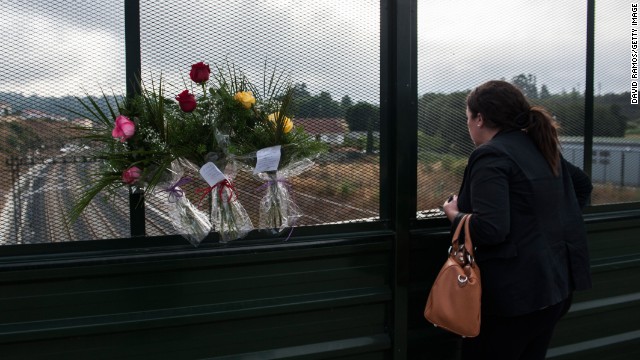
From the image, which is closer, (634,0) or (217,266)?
(217,266)

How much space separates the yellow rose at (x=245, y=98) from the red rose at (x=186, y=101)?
176mm

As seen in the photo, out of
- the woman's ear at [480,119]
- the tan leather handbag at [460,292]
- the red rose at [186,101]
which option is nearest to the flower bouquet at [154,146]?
the red rose at [186,101]

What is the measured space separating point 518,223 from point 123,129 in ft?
4.97

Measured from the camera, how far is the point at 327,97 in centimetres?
269

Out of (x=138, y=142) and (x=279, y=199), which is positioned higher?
(x=138, y=142)

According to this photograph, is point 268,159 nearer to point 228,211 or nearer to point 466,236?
point 228,211

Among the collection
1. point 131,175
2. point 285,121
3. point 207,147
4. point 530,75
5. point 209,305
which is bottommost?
point 209,305

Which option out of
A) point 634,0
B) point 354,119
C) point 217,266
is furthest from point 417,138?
point 634,0

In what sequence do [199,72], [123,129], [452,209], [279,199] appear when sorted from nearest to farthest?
1. [123,129]
2. [199,72]
3. [279,199]
4. [452,209]

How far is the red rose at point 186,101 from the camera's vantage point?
7.39 ft

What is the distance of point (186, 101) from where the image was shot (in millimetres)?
2254

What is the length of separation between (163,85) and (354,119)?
853 mm

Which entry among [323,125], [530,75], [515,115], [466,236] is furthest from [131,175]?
[530,75]

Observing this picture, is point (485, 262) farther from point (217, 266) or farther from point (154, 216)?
point (154, 216)
